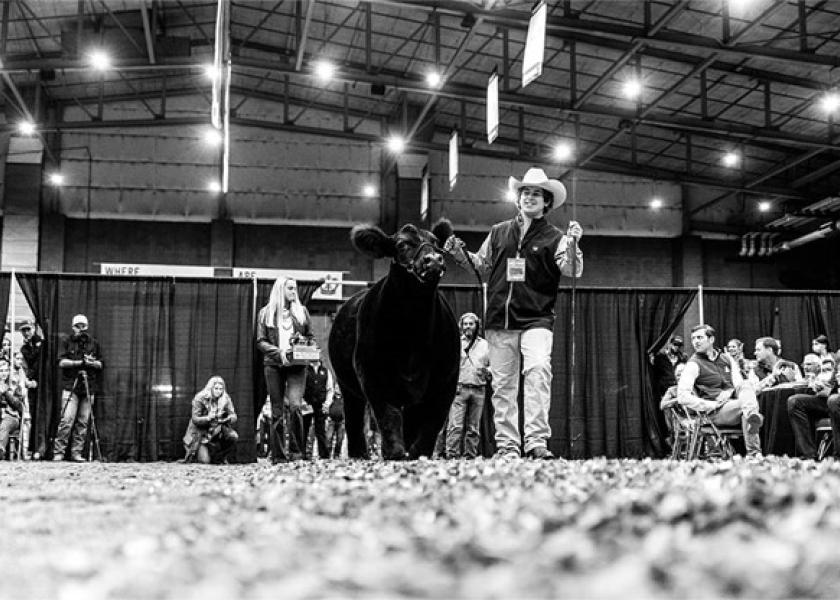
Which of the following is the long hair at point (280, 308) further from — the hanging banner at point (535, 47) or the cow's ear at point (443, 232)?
the hanging banner at point (535, 47)

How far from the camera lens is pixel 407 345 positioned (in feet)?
19.9

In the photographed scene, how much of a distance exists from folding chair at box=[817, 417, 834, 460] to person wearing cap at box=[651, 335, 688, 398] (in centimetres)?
299

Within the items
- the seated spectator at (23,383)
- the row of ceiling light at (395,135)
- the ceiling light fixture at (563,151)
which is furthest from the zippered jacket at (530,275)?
the ceiling light fixture at (563,151)

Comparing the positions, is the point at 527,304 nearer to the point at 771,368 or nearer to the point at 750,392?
the point at 750,392

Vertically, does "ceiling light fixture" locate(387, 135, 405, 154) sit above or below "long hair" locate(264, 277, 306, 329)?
above

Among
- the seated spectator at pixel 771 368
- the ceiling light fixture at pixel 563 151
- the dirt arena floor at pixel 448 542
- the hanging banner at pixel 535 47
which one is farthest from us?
the ceiling light fixture at pixel 563 151

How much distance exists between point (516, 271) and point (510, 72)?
16.0m

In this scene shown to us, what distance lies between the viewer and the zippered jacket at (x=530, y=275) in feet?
20.0

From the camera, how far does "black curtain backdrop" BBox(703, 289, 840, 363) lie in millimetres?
12938

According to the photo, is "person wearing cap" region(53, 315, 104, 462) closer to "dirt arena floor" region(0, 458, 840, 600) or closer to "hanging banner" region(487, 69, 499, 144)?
"hanging banner" region(487, 69, 499, 144)

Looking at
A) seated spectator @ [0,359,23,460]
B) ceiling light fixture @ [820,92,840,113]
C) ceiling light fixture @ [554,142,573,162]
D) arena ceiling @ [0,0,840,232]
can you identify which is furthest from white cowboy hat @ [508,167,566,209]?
ceiling light fixture @ [554,142,573,162]

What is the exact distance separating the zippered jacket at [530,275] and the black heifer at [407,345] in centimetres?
40

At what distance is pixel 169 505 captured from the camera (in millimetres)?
2969

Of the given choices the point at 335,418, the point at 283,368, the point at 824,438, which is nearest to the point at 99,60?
the point at 335,418
